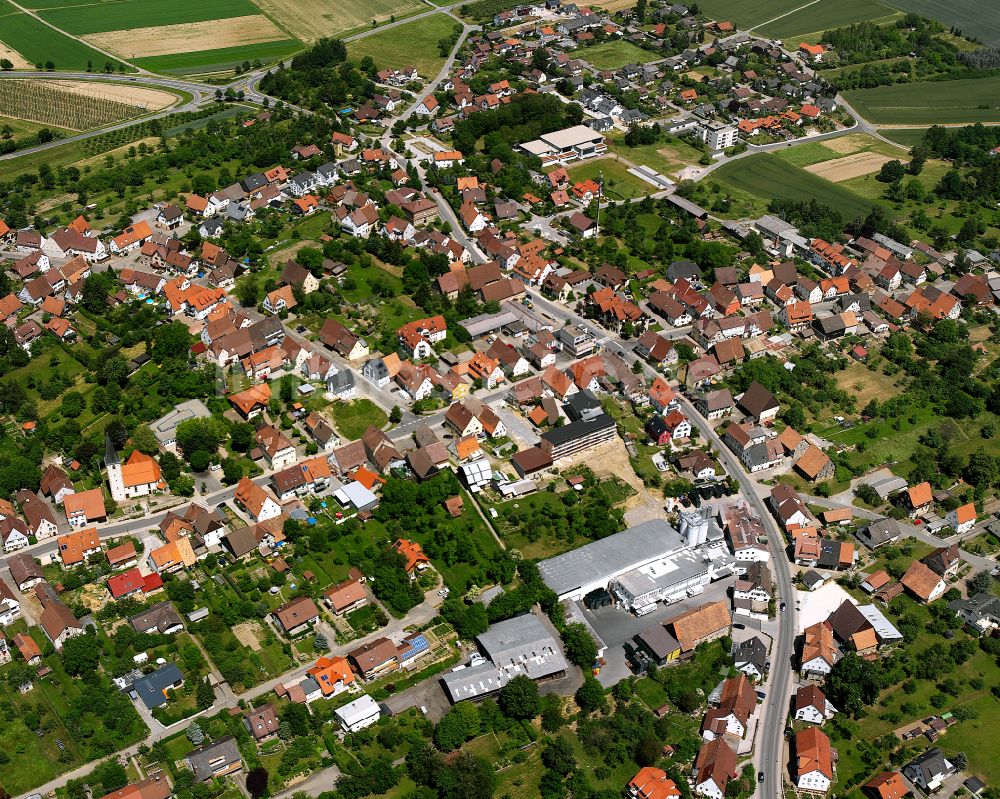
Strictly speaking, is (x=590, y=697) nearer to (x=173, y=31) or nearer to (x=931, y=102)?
(x=931, y=102)

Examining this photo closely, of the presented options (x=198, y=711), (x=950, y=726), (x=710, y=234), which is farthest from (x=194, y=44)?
(x=950, y=726)

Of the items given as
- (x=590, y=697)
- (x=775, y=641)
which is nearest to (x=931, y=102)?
(x=775, y=641)

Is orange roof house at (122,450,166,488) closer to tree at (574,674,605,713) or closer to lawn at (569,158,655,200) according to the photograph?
tree at (574,674,605,713)

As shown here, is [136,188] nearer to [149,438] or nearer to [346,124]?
[346,124]

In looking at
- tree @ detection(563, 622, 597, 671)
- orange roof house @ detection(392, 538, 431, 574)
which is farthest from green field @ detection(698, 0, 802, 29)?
tree @ detection(563, 622, 597, 671)

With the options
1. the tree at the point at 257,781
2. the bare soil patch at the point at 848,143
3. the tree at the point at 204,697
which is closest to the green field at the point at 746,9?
the bare soil patch at the point at 848,143

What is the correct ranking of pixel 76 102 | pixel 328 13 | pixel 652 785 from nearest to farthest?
pixel 652 785, pixel 76 102, pixel 328 13
